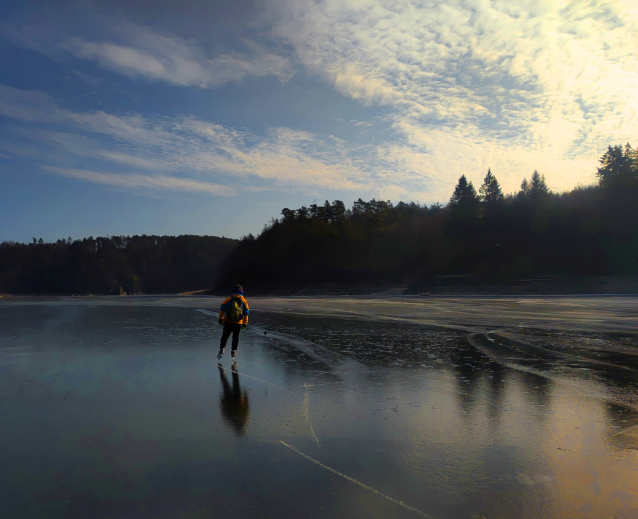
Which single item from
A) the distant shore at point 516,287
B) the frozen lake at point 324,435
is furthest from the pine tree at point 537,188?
the frozen lake at point 324,435

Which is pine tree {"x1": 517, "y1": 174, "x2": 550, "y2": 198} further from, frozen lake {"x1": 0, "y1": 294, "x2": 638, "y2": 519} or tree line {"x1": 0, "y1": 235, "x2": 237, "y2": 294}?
tree line {"x1": 0, "y1": 235, "x2": 237, "y2": 294}

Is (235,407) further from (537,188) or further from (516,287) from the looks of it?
(537,188)

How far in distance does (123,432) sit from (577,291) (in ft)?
174

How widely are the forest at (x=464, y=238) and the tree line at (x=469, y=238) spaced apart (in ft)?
0.59

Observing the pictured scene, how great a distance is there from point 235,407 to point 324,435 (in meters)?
1.81

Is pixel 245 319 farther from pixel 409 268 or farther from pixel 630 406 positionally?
pixel 409 268

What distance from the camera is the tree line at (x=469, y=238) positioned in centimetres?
6619

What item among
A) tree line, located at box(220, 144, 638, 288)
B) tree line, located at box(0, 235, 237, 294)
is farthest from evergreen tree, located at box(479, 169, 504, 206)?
tree line, located at box(0, 235, 237, 294)

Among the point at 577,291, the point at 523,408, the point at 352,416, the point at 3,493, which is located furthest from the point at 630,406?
the point at 577,291

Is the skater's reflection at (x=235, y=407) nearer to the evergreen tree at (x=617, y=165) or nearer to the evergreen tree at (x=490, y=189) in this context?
the evergreen tree at (x=617, y=165)

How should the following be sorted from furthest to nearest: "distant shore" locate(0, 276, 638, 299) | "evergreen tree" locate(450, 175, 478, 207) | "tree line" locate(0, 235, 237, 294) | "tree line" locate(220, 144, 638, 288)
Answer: "tree line" locate(0, 235, 237, 294) → "evergreen tree" locate(450, 175, 478, 207) → "tree line" locate(220, 144, 638, 288) → "distant shore" locate(0, 276, 638, 299)

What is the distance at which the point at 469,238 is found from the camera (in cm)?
8319

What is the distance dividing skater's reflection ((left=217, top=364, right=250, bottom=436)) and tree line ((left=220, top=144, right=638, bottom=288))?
59907mm

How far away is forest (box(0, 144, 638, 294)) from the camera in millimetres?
66188
